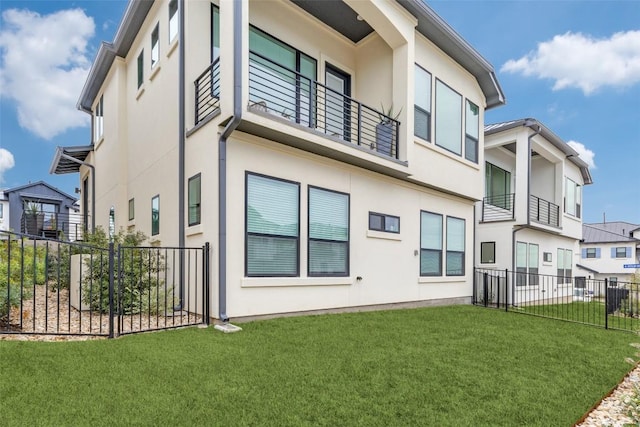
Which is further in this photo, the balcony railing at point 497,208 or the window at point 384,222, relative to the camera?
the balcony railing at point 497,208

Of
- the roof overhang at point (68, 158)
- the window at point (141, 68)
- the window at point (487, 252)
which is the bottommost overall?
the window at point (487, 252)

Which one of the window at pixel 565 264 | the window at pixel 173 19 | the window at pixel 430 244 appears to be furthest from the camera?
the window at pixel 565 264

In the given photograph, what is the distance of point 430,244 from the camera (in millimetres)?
11188

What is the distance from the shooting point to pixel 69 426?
9.82 feet

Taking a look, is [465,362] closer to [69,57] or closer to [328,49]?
[328,49]

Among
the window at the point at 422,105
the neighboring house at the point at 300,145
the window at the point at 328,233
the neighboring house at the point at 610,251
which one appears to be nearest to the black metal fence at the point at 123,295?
the neighboring house at the point at 300,145

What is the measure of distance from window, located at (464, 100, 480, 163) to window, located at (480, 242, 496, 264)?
399 cm

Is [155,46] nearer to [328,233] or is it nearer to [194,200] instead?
[194,200]

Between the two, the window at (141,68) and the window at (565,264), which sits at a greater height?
the window at (141,68)

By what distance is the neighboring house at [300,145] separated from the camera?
6.90m

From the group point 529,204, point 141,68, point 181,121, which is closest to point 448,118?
point 529,204

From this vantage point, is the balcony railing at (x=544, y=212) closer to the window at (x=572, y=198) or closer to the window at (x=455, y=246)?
the window at (x=572, y=198)

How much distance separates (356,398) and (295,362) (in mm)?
1187

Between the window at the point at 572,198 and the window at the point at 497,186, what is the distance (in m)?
3.88
